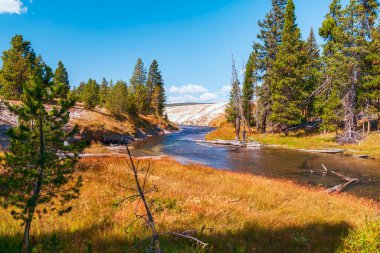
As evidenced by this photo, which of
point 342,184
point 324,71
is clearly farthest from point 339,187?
point 324,71

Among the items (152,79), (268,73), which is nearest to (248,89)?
(268,73)

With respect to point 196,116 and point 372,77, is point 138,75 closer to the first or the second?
point 196,116

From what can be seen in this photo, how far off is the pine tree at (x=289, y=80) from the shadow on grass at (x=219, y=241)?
3321 centimetres

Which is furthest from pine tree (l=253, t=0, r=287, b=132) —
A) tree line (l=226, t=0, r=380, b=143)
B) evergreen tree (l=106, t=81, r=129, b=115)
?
evergreen tree (l=106, t=81, r=129, b=115)

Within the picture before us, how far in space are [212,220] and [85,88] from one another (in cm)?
6128

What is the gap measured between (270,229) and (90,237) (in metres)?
4.54

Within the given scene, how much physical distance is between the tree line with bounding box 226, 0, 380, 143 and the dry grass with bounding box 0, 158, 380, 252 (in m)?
23.1

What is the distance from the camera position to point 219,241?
18.1 ft

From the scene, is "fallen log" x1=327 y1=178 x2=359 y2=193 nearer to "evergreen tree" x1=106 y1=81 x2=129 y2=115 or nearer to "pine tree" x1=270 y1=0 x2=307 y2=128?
"pine tree" x1=270 y1=0 x2=307 y2=128

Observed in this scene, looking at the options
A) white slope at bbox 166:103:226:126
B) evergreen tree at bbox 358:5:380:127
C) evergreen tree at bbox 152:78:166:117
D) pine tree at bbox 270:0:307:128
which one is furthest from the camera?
white slope at bbox 166:103:226:126

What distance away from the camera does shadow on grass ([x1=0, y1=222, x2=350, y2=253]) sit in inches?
180

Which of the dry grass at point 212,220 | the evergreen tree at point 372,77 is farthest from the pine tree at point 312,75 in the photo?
the dry grass at point 212,220

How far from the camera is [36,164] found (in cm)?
423

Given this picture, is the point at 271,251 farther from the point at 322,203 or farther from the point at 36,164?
the point at 322,203
